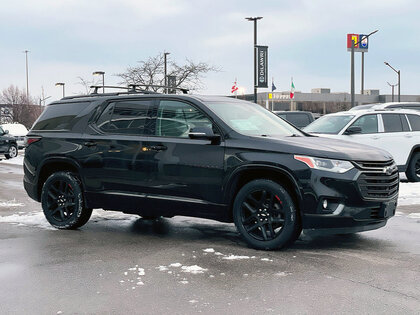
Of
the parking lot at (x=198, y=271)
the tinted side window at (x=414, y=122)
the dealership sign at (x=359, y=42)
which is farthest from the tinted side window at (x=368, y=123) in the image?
the dealership sign at (x=359, y=42)

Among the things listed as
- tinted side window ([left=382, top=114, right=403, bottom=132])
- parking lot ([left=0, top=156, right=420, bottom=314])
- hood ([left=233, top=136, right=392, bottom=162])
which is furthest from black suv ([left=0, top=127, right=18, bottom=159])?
hood ([left=233, top=136, right=392, bottom=162])

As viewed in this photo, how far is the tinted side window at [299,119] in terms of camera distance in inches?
829

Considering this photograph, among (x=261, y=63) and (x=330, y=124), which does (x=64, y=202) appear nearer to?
(x=330, y=124)

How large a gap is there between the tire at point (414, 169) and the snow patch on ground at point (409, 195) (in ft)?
2.88

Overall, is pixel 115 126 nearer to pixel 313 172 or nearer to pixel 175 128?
pixel 175 128

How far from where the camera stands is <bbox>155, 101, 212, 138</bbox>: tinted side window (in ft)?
22.5

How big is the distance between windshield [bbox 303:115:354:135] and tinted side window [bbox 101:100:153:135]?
7.20 m

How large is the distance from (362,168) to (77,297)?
3130 mm

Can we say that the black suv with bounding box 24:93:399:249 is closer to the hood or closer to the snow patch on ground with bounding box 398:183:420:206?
the hood

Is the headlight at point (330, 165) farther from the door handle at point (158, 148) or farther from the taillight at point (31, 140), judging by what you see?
the taillight at point (31, 140)

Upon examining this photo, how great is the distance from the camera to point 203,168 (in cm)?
658

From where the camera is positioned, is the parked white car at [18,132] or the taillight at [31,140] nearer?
the taillight at [31,140]

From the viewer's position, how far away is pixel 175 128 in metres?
6.97

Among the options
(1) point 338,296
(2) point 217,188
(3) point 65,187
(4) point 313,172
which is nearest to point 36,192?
(3) point 65,187
